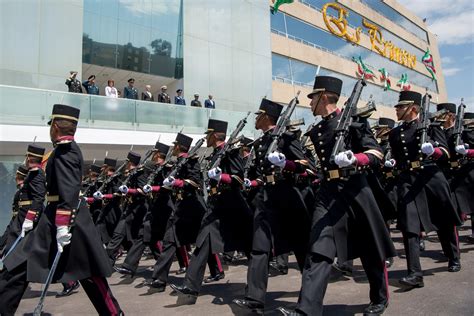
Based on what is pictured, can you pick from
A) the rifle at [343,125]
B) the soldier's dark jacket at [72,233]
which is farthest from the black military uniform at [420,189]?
the soldier's dark jacket at [72,233]

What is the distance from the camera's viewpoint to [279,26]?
959 inches

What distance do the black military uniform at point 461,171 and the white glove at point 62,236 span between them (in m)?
5.87

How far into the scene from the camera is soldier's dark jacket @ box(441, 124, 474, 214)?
703 cm

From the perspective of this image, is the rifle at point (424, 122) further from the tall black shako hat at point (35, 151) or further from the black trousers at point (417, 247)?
the tall black shako hat at point (35, 151)

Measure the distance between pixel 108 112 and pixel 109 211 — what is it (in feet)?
18.0

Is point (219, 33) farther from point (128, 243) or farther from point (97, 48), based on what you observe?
point (128, 243)

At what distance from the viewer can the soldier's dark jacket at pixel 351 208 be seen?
12.9 ft

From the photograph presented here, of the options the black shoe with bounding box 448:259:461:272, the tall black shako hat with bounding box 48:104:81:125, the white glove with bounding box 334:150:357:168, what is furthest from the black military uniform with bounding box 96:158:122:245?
the white glove with bounding box 334:150:357:168

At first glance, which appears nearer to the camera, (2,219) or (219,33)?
(2,219)

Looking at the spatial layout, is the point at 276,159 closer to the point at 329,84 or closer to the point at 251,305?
the point at 329,84

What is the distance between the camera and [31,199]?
6023 millimetres

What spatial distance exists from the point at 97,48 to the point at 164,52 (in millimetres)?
3038

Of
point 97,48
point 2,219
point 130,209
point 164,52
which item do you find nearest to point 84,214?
point 130,209

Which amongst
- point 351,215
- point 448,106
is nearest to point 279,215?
point 351,215
